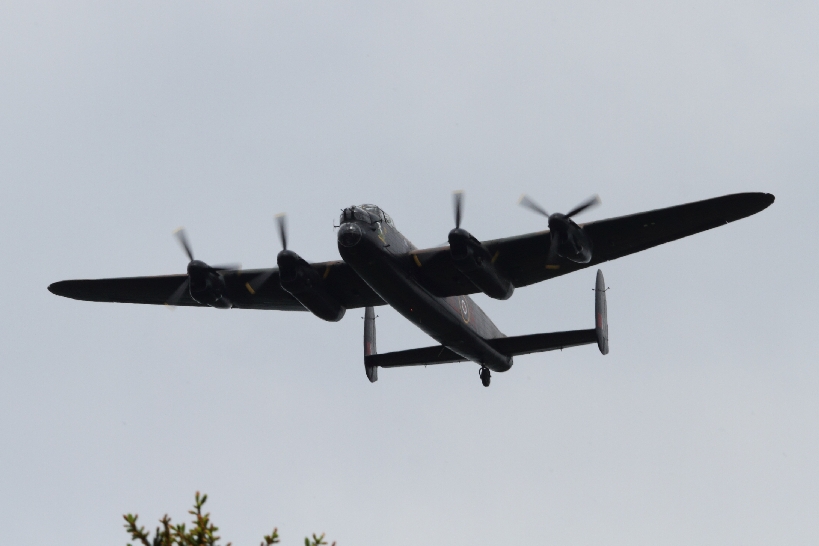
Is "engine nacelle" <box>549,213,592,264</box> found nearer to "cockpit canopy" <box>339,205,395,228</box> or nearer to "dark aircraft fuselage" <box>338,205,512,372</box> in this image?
"dark aircraft fuselage" <box>338,205,512,372</box>

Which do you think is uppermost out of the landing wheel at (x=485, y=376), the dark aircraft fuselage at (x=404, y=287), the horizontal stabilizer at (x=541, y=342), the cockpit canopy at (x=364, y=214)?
the cockpit canopy at (x=364, y=214)

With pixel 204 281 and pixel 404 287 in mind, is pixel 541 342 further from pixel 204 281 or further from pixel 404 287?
pixel 204 281

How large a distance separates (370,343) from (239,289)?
755cm

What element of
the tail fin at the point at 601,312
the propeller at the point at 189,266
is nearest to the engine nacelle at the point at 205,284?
the propeller at the point at 189,266

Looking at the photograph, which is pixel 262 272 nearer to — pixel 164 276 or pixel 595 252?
pixel 164 276

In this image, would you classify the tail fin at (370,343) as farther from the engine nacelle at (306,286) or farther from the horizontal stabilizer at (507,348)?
the engine nacelle at (306,286)

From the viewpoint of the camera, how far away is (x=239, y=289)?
32.6 m

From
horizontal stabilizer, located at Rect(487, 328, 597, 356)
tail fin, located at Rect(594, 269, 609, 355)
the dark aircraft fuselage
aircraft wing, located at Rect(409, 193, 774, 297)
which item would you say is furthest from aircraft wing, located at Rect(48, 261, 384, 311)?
tail fin, located at Rect(594, 269, 609, 355)

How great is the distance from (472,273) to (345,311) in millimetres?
6492

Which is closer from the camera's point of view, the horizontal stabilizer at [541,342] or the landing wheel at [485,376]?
the horizontal stabilizer at [541,342]

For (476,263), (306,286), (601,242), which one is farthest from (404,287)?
(601,242)

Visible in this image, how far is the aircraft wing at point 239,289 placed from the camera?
102ft

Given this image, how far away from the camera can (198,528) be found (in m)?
9.03

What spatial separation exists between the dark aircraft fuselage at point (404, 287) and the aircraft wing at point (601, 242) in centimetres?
54
